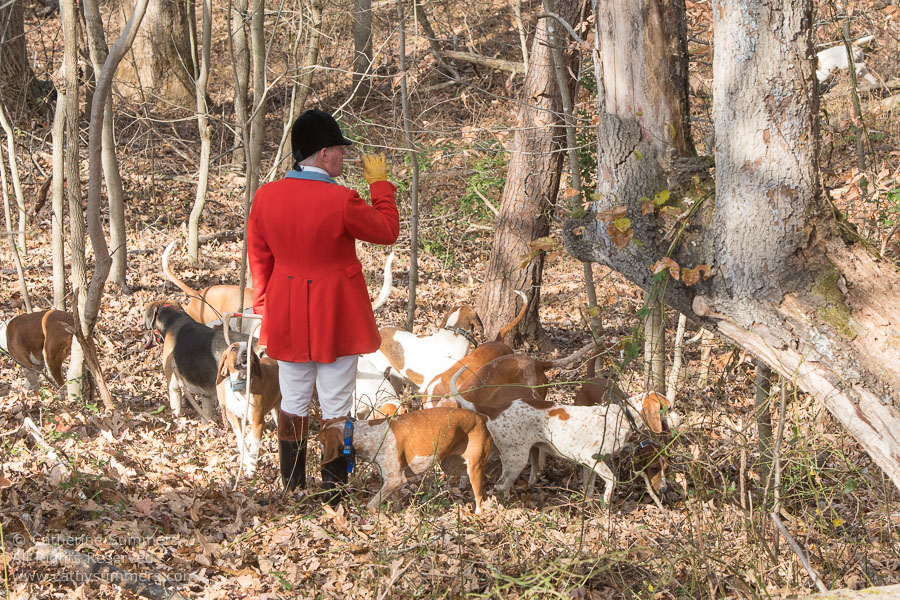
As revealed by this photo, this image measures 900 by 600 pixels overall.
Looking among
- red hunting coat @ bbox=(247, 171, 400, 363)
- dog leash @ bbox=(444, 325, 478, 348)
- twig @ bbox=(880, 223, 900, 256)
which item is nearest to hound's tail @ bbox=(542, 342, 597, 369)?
dog leash @ bbox=(444, 325, 478, 348)

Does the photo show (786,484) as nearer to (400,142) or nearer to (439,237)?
(439,237)

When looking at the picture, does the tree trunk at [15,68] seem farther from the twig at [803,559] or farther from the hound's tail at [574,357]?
the twig at [803,559]

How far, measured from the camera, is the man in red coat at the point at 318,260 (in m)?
4.09

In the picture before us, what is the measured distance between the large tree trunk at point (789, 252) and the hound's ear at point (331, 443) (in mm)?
2037

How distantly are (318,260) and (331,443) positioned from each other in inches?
38.2

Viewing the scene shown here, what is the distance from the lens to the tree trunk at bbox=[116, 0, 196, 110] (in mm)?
13023

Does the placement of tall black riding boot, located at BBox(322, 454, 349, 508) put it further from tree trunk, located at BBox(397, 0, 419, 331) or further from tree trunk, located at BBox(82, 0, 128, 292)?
tree trunk, located at BBox(82, 0, 128, 292)

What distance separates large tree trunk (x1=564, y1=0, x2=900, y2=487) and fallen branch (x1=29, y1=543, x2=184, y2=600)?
8.77 ft

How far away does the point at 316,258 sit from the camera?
165 inches

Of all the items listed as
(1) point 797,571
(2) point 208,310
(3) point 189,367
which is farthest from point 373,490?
(2) point 208,310

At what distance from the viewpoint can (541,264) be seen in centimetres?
754

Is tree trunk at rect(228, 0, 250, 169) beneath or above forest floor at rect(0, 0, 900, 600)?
above

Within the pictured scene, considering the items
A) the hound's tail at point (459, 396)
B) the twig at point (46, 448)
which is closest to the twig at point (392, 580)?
the hound's tail at point (459, 396)

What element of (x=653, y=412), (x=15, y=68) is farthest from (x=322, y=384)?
(x=15, y=68)
